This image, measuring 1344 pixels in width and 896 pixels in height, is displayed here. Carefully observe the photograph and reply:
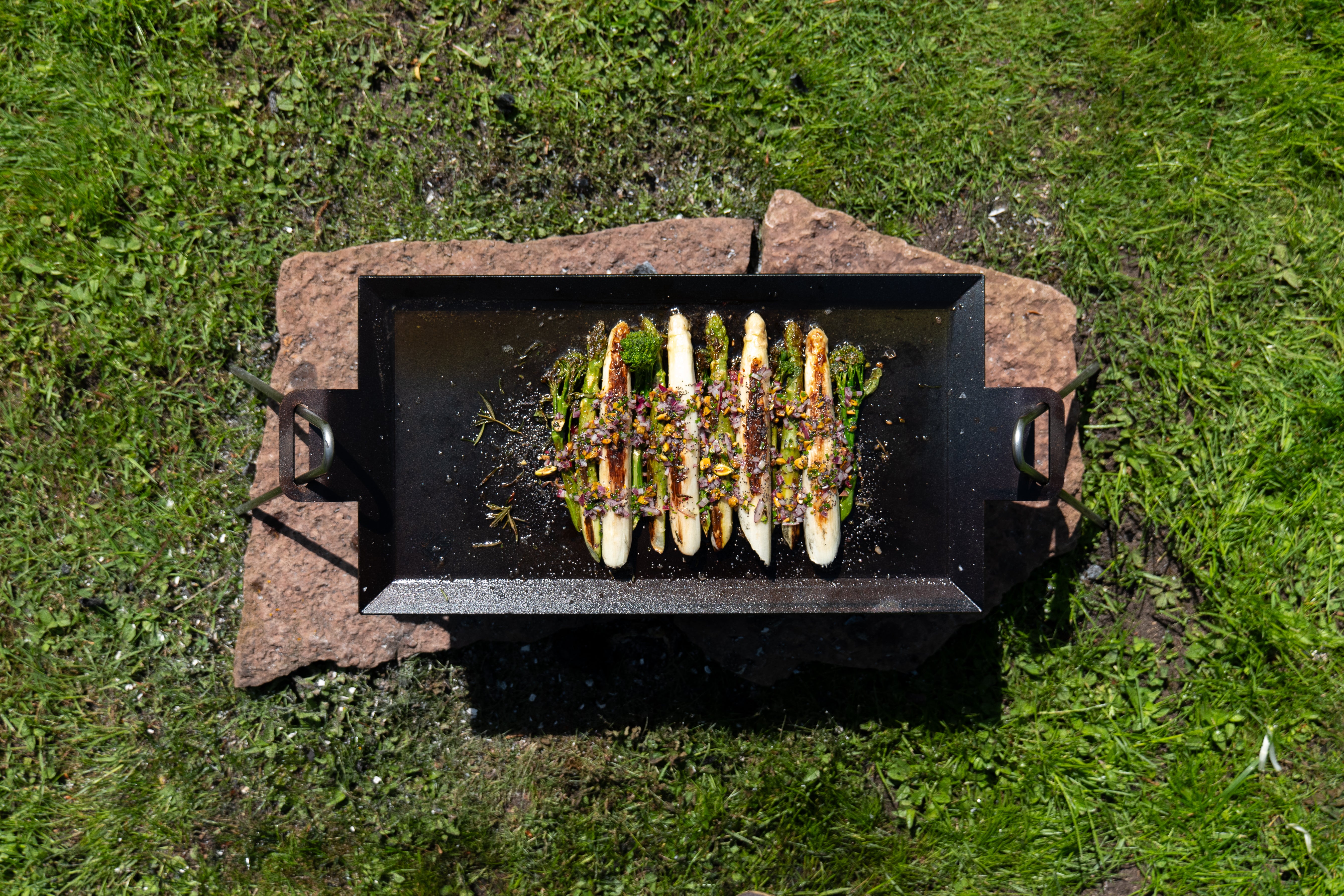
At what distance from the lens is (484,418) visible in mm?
4770

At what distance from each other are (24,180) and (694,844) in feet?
22.2

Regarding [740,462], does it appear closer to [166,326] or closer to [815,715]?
[815,715]

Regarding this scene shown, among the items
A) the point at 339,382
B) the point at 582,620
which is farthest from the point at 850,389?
the point at 339,382

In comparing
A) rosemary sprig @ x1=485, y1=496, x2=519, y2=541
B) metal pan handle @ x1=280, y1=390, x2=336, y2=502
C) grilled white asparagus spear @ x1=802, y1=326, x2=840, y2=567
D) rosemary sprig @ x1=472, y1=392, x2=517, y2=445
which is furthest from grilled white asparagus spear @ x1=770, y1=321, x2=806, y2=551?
metal pan handle @ x1=280, y1=390, x2=336, y2=502

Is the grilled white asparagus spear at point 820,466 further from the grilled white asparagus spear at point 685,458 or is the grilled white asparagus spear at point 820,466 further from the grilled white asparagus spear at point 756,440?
the grilled white asparagus spear at point 685,458

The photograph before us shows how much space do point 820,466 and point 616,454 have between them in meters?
1.19

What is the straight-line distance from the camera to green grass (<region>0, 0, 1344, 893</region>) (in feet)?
18.2

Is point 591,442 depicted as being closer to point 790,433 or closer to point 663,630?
point 790,433

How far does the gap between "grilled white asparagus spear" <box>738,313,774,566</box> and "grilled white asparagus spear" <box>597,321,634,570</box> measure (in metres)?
0.66

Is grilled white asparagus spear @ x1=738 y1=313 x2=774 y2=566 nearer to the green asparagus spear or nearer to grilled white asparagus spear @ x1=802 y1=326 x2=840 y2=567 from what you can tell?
grilled white asparagus spear @ x1=802 y1=326 x2=840 y2=567

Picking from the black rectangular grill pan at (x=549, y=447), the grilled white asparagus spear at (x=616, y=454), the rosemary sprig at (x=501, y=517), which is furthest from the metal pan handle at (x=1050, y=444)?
the rosemary sprig at (x=501, y=517)

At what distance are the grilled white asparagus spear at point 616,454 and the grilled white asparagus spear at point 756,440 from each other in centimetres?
66

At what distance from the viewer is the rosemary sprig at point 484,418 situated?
477 cm

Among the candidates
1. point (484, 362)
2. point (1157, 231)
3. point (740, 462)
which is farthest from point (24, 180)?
point (1157, 231)
